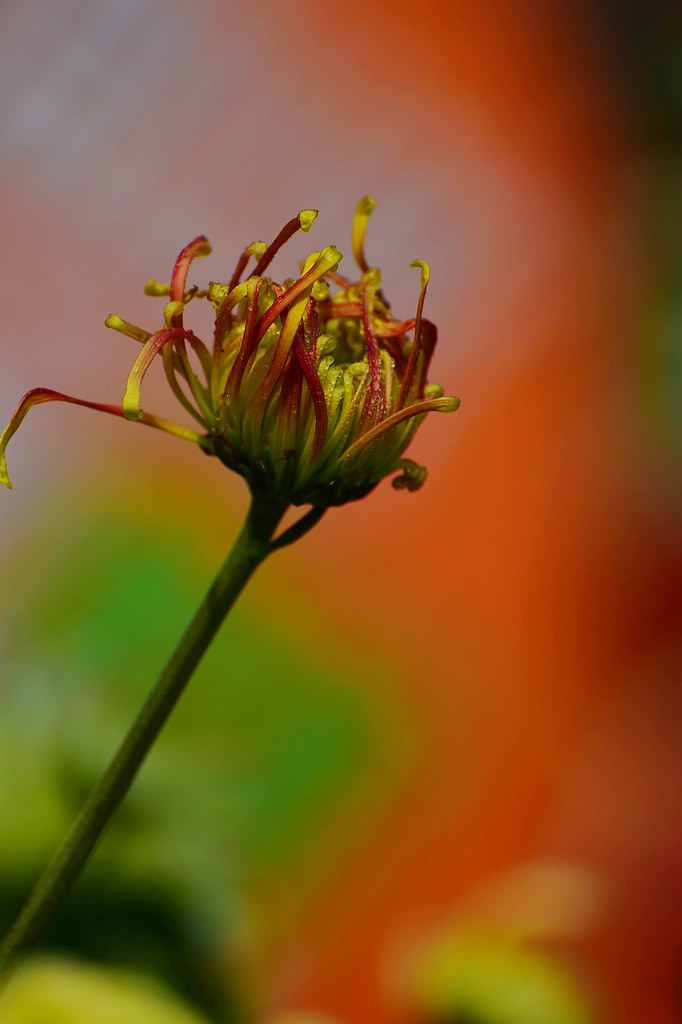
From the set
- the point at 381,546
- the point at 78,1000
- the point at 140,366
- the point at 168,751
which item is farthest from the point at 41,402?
the point at 381,546

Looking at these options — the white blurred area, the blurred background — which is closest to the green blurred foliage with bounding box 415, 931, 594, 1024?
the blurred background

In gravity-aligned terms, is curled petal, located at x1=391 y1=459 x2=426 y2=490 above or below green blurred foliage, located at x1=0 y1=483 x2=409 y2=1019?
above

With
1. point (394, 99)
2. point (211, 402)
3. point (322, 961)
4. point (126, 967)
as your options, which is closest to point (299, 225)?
point (211, 402)

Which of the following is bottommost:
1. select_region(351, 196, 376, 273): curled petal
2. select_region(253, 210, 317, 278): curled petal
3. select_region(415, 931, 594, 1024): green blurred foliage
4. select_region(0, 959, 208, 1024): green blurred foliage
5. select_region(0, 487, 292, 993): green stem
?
select_region(0, 959, 208, 1024): green blurred foliage

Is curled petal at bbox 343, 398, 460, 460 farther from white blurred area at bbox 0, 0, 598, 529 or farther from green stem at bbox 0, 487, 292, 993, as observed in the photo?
white blurred area at bbox 0, 0, 598, 529

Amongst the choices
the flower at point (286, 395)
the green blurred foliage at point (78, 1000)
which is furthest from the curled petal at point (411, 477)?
the green blurred foliage at point (78, 1000)

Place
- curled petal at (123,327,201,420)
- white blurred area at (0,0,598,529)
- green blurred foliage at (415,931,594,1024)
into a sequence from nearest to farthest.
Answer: curled petal at (123,327,201,420), green blurred foliage at (415,931,594,1024), white blurred area at (0,0,598,529)

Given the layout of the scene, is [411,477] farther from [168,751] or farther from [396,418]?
[168,751]

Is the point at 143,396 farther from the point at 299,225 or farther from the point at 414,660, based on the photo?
the point at 299,225

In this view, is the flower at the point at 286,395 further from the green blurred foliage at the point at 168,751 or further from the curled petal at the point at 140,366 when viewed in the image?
the green blurred foliage at the point at 168,751
